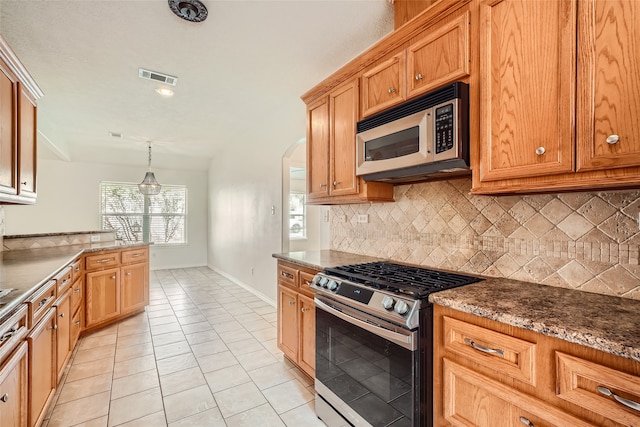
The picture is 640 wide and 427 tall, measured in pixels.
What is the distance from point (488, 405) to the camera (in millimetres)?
1152

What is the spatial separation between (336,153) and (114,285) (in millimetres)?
3081

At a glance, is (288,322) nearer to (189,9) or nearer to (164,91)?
(189,9)

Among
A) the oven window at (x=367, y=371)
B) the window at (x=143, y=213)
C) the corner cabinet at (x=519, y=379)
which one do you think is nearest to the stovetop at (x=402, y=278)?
the corner cabinet at (x=519, y=379)

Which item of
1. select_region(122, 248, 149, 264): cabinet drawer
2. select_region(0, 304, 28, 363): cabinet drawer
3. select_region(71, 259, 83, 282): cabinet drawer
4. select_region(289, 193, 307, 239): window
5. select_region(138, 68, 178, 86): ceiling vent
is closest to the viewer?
select_region(0, 304, 28, 363): cabinet drawer

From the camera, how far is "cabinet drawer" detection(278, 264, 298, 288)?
2.40 m

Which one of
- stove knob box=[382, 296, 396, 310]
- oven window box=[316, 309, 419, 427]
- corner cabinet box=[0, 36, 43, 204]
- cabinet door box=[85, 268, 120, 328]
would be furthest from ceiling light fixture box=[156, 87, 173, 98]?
stove knob box=[382, 296, 396, 310]

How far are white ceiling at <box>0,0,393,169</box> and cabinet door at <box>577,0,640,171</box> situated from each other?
4.20 feet

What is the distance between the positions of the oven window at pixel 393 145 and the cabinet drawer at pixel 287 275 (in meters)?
1.07

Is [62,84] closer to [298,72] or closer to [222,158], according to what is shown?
[298,72]

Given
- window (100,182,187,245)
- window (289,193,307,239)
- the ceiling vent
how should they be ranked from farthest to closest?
window (100,182,187,245) → window (289,193,307,239) → the ceiling vent

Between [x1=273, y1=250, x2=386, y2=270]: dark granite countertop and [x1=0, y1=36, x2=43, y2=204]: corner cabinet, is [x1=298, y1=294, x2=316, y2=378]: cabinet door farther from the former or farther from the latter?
[x1=0, y1=36, x2=43, y2=204]: corner cabinet

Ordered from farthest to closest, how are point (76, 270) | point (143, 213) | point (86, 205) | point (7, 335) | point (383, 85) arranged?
1. point (143, 213)
2. point (86, 205)
3. point (76, 270)
4. point (383, 85)
5. point (7, 335)

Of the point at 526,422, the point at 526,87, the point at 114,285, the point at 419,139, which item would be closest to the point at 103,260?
the point at 114,285

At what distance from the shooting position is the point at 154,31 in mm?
2221
